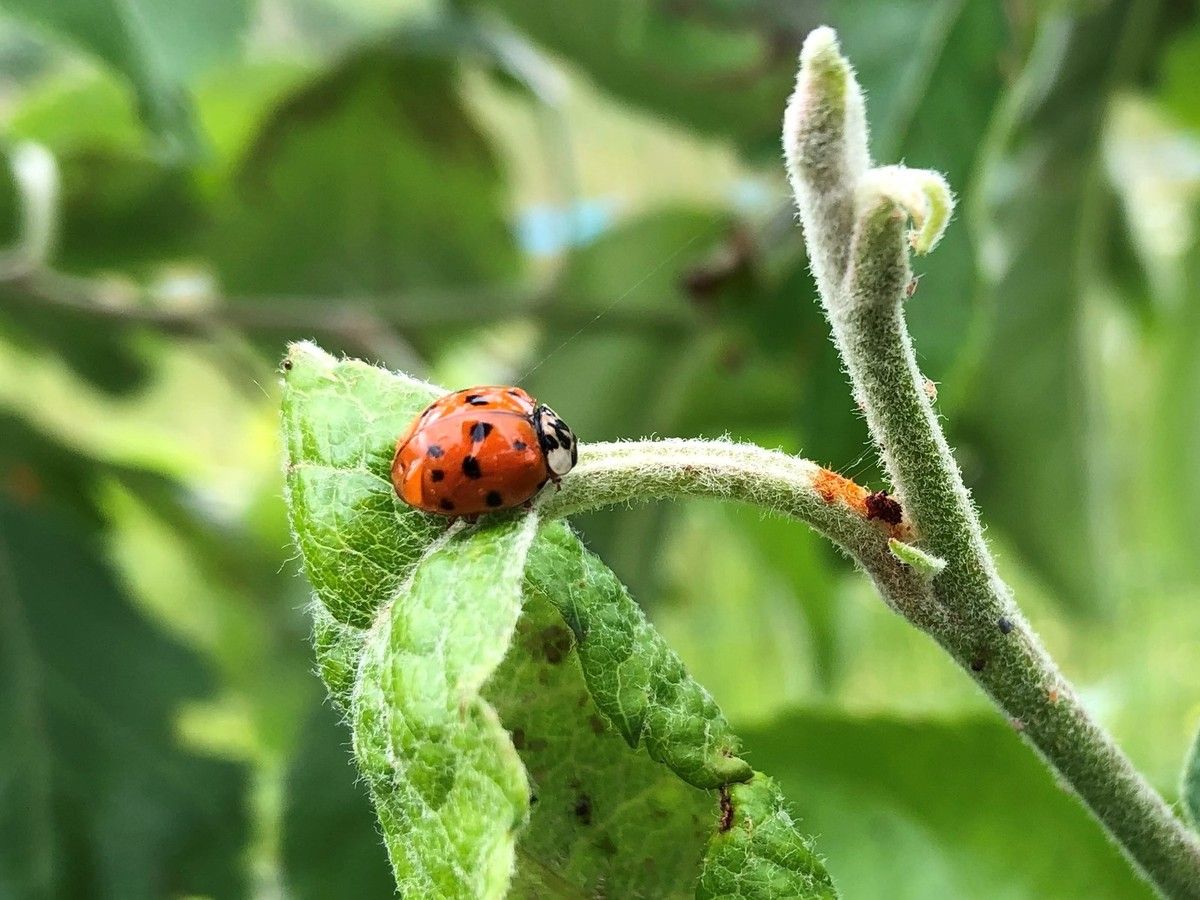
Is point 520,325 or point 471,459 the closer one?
point 471,459

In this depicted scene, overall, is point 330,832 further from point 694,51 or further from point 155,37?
point 694,51

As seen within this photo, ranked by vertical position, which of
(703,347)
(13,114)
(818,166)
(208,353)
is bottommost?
(818,166)

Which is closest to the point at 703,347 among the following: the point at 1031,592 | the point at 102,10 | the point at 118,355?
the point at 102,10

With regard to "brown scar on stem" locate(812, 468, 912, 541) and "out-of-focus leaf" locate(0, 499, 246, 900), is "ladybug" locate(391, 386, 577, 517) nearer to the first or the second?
"brown scar on stem" locate(812, 468, 912, 541)

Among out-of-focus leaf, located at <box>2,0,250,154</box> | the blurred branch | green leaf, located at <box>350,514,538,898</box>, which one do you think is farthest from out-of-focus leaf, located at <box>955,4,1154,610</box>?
green leaf, located at <box>350,514,538,898</box>

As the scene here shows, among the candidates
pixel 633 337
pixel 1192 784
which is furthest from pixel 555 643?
pixel 633 337

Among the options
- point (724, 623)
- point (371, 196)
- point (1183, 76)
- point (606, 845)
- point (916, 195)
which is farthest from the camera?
point (724, 623)

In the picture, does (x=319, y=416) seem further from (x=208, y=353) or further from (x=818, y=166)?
(x=208, y=353)
